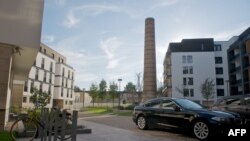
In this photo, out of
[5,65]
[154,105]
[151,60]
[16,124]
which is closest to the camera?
[16,124]

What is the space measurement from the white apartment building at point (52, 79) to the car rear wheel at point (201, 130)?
45.2 meters

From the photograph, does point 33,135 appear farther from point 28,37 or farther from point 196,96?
point 196,96

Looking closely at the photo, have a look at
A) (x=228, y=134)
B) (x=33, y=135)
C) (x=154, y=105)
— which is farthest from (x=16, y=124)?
(x=228, y=134)

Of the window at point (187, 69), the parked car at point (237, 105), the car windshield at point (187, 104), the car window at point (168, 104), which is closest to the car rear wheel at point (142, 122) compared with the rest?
the car window at point (168, 104)

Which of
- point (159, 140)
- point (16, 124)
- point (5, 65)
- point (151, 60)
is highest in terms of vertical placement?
point (151, 60)

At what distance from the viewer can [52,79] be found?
61.3 m

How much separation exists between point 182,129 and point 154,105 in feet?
6.82

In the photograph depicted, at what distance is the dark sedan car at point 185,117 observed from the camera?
28.3 ft

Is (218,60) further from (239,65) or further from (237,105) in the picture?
(237,105)

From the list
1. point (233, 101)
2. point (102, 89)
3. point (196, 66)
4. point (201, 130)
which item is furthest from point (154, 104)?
point (102, 89)

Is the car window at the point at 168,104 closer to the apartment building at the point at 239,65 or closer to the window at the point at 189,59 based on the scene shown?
the apartment building at the point at 239,65

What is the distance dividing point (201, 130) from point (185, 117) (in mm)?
840

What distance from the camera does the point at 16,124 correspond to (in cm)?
834

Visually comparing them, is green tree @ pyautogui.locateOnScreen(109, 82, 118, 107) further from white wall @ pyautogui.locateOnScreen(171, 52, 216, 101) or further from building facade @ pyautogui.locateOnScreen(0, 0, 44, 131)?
building facade @ pyautogui.locateOnScreen(0, 0, 44, 131)
